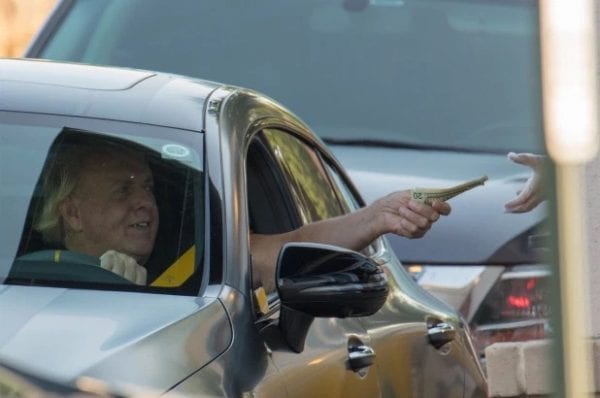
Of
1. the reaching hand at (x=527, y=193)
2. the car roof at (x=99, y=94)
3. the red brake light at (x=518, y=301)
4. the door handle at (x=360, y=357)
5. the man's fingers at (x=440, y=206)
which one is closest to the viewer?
the car roof at (x=99, y=94)

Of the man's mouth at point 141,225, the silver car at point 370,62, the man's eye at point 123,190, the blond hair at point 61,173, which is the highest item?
the blond hair at point 61,173

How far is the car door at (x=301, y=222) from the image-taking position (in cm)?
442

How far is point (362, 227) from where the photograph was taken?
5359 millimetres

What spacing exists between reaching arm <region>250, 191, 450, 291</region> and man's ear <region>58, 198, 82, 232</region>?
0.58m

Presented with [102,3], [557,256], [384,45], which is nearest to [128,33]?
[102,3]

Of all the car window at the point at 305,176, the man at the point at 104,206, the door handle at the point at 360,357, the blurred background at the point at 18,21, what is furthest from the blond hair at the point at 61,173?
the blurred background at the point at 18,21

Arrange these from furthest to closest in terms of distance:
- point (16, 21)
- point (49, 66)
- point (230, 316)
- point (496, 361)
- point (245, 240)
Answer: point (16, 21), point (496, 361), point (49, 66), point (245, 240), point (230, 316)

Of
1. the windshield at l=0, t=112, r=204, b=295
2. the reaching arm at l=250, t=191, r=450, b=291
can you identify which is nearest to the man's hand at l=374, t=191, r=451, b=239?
the reaching arm at l=250, t=191, r=450, b=291

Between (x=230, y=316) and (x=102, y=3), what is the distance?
5034 mm

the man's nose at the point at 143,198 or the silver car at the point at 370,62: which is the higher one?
the man's nose at the point at 143,198

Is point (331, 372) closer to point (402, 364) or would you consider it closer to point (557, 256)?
point (402, 364)

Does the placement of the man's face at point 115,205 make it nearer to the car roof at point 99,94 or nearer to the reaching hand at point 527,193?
the car roof at point 99,94

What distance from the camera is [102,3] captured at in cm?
902

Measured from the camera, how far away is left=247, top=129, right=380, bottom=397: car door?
442 centimetres
